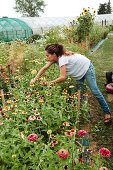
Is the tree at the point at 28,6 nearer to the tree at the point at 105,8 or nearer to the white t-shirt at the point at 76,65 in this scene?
the tree at the point at 105,8

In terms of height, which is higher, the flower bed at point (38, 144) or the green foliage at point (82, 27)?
the green foliage at point (82, 27)

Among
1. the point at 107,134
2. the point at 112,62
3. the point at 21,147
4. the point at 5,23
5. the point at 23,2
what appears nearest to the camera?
the point at 21,147

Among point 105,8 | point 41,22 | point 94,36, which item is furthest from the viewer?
point 105,8

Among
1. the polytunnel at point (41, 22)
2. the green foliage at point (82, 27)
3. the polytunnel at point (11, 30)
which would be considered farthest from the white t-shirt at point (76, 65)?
the polytunnel at point (41, 22)

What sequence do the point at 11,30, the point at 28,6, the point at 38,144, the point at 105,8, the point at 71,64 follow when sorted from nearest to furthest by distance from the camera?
the point at 38,144, the point at 71,64, the point at 11,30, the point at 28,6, the point at 105,8

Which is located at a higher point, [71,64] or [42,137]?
[71,64]

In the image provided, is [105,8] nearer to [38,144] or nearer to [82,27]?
[82,27]

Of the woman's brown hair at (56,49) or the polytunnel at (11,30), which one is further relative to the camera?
the polytunnel at (11,30)

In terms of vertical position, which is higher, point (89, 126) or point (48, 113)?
point (48, 113)

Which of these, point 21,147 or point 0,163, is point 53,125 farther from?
point 0,163

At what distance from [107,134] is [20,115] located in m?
1.41

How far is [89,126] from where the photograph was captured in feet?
9.08

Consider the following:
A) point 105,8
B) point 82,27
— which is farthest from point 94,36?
point 105,8

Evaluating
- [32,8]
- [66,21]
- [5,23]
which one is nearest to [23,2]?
[32,8]
